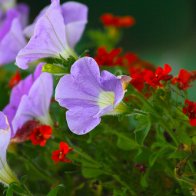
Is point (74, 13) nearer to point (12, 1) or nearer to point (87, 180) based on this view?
point (87, 180)

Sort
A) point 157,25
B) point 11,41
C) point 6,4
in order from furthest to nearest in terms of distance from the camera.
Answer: point 157,25 < point 6,4 < point 11,41

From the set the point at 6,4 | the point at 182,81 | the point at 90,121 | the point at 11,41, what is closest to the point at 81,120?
the point at 90,121

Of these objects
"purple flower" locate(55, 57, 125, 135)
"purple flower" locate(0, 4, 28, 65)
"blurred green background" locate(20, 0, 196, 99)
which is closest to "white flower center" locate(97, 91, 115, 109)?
"purple flower" locate(55, 57, 125, 135)

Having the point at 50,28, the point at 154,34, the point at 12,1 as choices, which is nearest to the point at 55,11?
the point at 50,28

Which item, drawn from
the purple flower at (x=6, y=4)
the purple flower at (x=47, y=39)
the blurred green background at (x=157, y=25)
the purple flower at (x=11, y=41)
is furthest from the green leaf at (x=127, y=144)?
the blurred green background at (x=157, y=25)

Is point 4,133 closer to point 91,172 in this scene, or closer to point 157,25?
point 91,172

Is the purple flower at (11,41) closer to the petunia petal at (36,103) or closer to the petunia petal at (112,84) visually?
the petunia petal at (36,103)

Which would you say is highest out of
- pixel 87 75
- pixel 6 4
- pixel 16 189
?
pixel 87 75

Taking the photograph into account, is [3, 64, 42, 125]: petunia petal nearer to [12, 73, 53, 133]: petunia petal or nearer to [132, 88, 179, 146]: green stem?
[12, 73, 53, 133]: petunia petal
